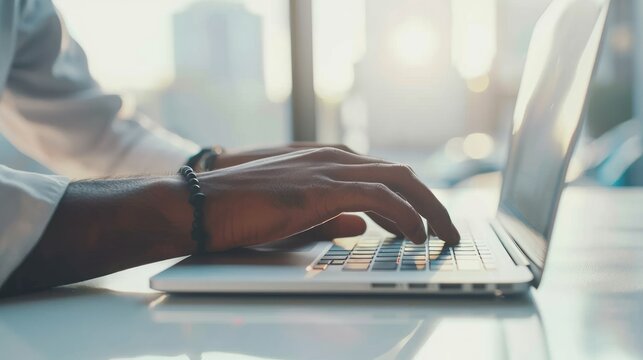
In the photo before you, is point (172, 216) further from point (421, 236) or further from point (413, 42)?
point (413, 42)

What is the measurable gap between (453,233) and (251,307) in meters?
0.24

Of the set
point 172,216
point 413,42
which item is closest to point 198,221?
point 172,216

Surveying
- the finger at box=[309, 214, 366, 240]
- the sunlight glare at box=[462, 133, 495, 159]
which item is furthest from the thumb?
the sunlight glare at box=[462, 133, 495, 159]

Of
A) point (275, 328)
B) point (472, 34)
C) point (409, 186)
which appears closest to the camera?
point (275, 328)

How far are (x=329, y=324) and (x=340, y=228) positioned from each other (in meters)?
0.30

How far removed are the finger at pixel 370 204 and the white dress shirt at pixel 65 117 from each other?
58 centimetres

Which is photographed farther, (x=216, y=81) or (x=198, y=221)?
(x=216, y=81)

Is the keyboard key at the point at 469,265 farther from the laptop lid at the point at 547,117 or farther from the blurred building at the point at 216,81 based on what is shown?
the blurred building at the point at 216,81

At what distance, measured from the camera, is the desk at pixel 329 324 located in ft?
1.19

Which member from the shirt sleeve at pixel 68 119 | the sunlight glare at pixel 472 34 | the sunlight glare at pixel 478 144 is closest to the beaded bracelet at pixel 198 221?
the shirt sleeve at pixel 68 119

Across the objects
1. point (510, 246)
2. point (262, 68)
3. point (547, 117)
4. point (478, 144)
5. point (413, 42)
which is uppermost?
point (413, 42)

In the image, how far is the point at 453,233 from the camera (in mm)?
623

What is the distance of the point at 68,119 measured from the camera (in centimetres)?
115

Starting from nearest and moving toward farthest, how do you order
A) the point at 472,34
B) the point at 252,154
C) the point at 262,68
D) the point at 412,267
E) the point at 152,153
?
the point at 412,267 < the point at 252,154 < the point at 152,153 < the point at 262,68 < the point at 472,34
